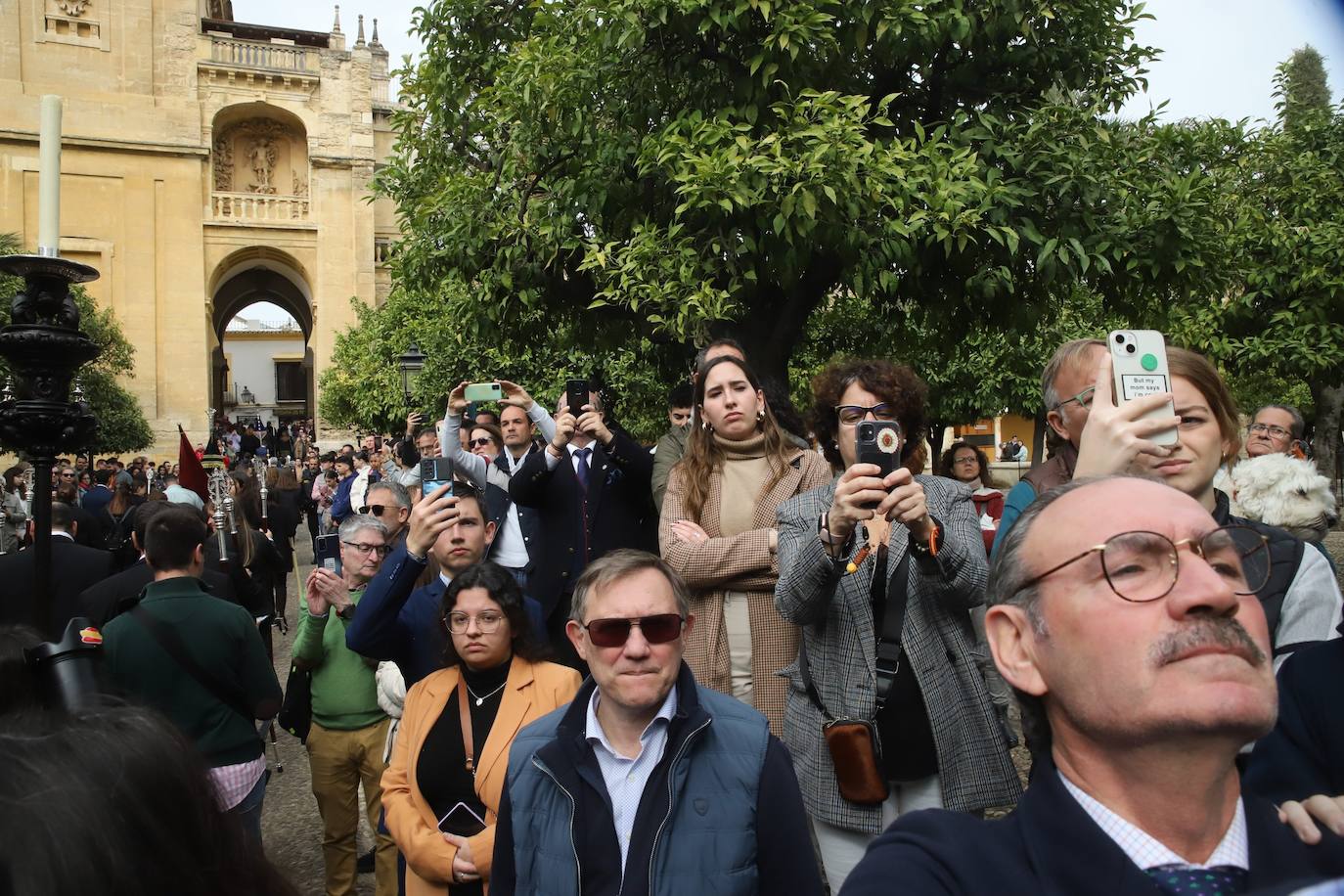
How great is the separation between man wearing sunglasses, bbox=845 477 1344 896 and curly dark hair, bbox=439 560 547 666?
2286 millimetres

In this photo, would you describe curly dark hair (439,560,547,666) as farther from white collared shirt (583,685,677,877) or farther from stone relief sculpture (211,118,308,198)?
stone relief sculpture (211,118,308,198)

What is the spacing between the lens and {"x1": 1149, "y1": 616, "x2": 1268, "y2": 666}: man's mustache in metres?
1.40

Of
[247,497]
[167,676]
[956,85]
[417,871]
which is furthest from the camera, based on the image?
[247,497]

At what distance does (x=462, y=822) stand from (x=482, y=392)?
2.07m

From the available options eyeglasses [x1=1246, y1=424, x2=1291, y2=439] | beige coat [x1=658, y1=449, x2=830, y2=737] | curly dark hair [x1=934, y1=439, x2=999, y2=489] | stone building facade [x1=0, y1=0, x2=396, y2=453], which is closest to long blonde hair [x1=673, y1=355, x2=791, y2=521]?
beige coat [x1=658, y1=449, x2=830, y2=737]

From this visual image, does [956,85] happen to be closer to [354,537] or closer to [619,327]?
[619,327]

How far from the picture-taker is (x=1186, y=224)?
688 cm

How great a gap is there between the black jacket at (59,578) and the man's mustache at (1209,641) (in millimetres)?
5522

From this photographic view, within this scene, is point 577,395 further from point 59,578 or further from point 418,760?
point 59,578

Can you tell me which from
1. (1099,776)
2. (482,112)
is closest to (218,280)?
(482,112)

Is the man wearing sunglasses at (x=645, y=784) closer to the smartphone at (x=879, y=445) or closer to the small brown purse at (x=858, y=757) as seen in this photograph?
the small brown purse at (x=858, y=757)

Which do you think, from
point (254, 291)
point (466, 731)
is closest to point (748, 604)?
point (466, 731)

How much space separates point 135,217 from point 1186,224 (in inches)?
1668

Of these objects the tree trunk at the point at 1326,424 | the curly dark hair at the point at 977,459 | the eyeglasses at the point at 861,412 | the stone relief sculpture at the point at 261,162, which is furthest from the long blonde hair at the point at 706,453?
the stone relief sculpture at the point at 261,162
